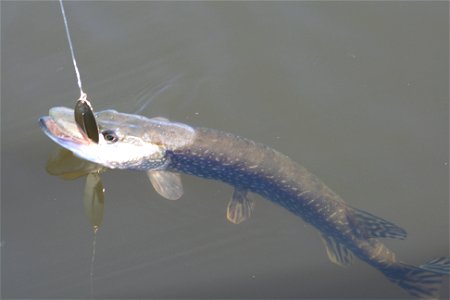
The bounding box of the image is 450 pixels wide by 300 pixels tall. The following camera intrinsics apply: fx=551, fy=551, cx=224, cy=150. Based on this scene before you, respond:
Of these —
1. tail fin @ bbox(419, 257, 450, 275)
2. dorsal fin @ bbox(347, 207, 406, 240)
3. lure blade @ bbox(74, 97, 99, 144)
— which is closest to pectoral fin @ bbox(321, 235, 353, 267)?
dorsal fin @ bbox(347, 207, 406, 240)

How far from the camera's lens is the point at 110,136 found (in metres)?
2.95

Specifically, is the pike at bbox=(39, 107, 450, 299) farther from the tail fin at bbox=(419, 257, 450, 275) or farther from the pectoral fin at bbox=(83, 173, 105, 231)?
the pectoral fin at bbox=(83, 173, 105, 231)

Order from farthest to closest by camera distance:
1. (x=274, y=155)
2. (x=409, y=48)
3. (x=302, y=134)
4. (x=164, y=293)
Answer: (x=409, y=48), (x=302, y=134), (x=164, y=293), (x=274, y=155)

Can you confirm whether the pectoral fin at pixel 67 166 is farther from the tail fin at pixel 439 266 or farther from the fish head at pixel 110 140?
the tail fin at pixel 439 266

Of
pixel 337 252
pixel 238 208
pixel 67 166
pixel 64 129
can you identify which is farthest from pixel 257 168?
pixel 67 166

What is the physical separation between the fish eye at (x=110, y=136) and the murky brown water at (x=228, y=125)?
1.73 ft

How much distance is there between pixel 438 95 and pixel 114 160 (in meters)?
2.15

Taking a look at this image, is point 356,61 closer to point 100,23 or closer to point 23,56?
point 100,23

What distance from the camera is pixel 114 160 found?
308cm

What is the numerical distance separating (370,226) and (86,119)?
5.24ft

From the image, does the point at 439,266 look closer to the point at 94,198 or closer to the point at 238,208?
the point at 238,208

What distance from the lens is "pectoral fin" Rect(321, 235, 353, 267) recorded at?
3.12 metres

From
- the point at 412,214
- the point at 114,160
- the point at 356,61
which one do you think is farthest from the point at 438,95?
the point at 114,160

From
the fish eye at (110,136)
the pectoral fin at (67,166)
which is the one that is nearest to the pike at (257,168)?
the fish eye at (110,136)
